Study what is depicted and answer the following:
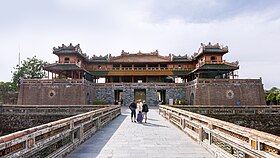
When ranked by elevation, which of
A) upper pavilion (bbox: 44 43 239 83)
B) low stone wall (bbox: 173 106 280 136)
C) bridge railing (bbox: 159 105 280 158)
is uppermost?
upper pavilion (bbox: 44 43 239 83)

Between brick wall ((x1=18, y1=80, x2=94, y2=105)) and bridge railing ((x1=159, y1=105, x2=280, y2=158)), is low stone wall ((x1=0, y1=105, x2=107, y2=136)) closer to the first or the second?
brick wall ((x1=18, y1=80, x2=94, y2=105))

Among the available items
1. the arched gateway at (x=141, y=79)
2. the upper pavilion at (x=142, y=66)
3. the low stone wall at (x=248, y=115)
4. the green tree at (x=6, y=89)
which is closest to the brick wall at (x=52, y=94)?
the arched gateway at (x=141, y=79)

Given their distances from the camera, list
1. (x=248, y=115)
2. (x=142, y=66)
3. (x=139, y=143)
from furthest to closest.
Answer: (x=142, y=66), (x=248, y=115), (x=139, y=143)

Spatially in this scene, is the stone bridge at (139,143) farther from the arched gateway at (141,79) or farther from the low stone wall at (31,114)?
the arched gateway at (141,79)

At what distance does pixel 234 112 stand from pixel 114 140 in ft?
46.9

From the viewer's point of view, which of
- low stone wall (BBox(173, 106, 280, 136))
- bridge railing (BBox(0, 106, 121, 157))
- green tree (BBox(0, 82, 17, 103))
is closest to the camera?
bridge railing (BBox(0, 106, 121, 157))

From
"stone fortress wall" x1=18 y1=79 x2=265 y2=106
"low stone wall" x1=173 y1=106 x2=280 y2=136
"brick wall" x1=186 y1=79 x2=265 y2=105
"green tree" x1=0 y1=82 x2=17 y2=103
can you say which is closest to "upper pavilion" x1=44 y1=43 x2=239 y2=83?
"stone fortress wall" x1=18 y1=79 x2=265 y2=106

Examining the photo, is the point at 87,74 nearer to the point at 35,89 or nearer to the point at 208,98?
the point at 35,89

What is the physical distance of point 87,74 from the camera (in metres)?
36.5

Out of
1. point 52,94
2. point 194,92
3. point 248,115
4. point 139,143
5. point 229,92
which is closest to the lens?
point 139,143

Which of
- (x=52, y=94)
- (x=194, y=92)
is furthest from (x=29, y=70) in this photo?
(x=194, y=92)

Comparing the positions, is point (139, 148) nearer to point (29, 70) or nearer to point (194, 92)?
point (194, 92)

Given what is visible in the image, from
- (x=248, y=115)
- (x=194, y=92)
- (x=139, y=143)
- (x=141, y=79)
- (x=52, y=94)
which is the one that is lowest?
(x=248, y=115)

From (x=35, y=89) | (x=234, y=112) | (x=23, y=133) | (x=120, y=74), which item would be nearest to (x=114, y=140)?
(x=23, y=133)
